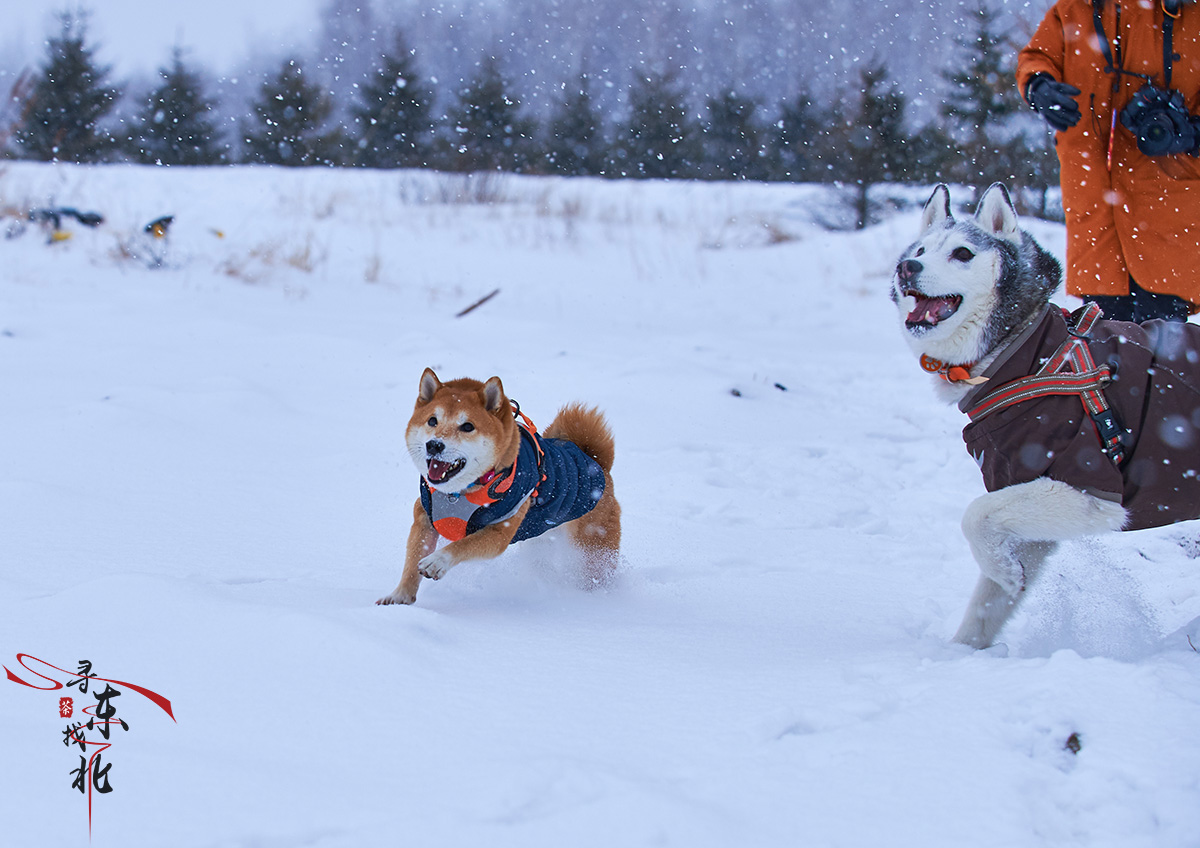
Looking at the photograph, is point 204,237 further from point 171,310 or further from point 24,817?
point 24,817

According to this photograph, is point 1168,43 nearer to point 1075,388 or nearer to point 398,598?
point 1075,388

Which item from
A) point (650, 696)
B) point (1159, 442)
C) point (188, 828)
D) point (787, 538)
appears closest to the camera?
point (188, 828)

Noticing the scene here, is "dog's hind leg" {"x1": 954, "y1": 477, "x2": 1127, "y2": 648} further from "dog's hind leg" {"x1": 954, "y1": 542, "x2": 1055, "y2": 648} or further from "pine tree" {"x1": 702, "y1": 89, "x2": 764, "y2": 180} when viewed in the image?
"pine tree" {"x1": 702, "y1": 89, "x2": 764, "y2": 180}

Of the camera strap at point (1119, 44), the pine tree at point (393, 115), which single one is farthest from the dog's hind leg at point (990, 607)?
the pine tree at point (393, 115)

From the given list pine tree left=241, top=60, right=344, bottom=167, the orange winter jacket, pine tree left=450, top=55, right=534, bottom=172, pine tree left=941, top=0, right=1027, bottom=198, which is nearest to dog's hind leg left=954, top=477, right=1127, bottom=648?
the orange winter jacket

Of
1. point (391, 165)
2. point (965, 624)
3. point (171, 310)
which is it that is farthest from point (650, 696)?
point (391, 165)

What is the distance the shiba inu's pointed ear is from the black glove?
1.96 m

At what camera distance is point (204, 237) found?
950 cm

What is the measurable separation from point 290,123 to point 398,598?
2466cm

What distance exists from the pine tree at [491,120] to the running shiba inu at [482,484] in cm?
1977

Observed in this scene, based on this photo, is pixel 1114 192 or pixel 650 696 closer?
pixel 650 696

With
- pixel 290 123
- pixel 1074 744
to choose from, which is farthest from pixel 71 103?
pixel 1074 744

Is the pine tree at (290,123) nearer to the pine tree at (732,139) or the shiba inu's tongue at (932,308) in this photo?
the pine tree at (732,139)

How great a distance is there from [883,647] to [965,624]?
0.25 metres
